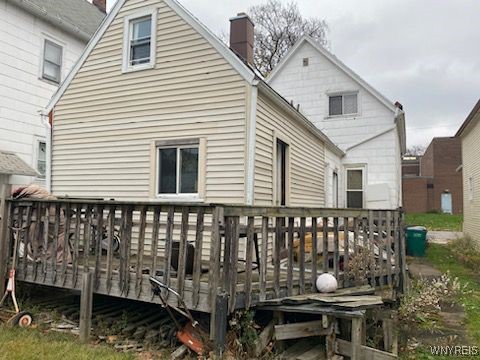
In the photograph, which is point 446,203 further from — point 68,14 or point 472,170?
point 68,14

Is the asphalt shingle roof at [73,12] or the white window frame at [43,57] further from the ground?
the asphalt shingle roof at [73,12]

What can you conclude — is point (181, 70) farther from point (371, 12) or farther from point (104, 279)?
point (371, 12)

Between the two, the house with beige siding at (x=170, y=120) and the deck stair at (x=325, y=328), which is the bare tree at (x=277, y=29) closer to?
the house with beige siding at (x=170, y=120)

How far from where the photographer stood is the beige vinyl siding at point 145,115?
7.73 m

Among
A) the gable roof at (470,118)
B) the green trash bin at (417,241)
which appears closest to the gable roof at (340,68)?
the gable roof at (470,118)

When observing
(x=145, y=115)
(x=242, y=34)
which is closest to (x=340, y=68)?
(x=242, y=34)

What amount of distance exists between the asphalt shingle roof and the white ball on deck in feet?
37.0

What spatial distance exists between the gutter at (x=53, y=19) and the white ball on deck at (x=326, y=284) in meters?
11.3

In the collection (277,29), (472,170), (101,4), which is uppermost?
(277,29)

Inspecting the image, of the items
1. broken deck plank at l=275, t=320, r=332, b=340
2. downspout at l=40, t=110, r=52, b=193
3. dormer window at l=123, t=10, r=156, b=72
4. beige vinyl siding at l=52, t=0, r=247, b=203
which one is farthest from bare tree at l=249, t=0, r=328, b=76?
broken deck plank at l=275, t=320, r=332, b=340

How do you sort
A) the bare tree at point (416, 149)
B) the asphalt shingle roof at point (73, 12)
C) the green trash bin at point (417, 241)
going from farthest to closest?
1. the bare tree at point (416, 149)
2. the green trash bin at point (417, 241)
3. the asphalt shingle roof at point (73, 12)

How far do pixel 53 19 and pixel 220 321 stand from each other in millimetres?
11517

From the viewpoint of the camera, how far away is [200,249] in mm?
4664

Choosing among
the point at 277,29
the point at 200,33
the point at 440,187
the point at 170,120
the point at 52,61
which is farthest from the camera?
the point at 440,187
